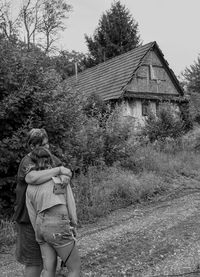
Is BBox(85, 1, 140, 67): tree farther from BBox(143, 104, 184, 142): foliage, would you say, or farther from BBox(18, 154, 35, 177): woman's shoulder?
BBox(18, 154, 35, 177): woman's shoulder

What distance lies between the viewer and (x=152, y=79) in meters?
22.7

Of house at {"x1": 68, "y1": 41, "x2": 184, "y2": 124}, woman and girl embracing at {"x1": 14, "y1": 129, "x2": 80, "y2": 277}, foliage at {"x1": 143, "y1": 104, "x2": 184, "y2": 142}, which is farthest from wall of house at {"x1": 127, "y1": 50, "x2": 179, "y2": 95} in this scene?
woman and girl embracing at {"x1": 14, "y1": 129, "x2": 80, "y2": 277}

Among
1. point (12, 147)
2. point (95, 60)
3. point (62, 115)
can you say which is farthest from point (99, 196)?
point (95, 60)

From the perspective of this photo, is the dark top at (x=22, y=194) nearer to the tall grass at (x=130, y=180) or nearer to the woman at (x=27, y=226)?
the woman at (x=27, y=226)

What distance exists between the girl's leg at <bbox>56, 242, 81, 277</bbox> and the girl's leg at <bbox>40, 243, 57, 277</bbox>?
8cm

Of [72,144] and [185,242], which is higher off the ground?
[72,144]

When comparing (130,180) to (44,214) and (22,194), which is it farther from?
(44,214)

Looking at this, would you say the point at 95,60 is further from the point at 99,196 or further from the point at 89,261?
the point at 89,261

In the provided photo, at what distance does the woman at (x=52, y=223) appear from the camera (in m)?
2.91

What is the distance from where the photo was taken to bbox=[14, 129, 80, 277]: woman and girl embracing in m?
2.92

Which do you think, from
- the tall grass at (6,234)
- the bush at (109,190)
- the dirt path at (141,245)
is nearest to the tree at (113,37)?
the bush at (109,190)

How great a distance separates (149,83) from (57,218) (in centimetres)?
2031

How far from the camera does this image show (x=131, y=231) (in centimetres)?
592

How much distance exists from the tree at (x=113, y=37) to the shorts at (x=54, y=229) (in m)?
33.5
